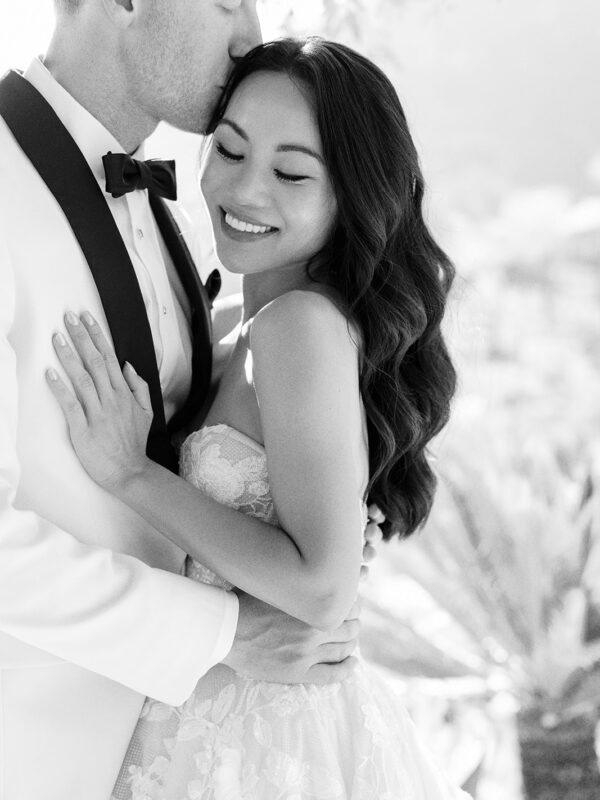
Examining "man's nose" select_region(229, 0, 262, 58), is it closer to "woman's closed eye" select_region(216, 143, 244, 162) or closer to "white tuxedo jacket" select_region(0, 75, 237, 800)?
"woman's closed eye" select_region(216, 143, 244, 162)

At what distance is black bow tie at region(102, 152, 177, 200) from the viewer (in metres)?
1.99

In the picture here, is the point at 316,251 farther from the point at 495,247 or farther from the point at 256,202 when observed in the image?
the point at 495,247

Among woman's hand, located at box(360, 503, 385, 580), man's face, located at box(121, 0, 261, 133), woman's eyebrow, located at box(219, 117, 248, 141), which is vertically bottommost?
woman's hand, located at box(360, 503, 385, 580)

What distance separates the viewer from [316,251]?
2236mm

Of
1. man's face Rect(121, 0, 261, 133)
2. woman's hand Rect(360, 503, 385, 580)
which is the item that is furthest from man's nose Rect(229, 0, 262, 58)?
woman's hand Rect(360, 503, 385, 580)

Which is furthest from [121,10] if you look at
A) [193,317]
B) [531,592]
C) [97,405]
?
[531,592]

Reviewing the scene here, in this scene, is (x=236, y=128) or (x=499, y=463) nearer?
(x=236, y=128)

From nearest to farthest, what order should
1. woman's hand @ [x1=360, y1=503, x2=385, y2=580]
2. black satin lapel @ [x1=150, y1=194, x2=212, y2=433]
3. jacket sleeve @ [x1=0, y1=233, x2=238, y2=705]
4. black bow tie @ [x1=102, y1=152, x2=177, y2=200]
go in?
jacket sleeve @ [x1=0, y1=233, x2=238, y2=705] < black bow tie @ [x1=102, y1=152, x2=177, y2=200] < black satin lapel @ [x1=150, y1=194, x2=212, y2=433] < woman's hand @ [x1=360, y1=503, x2=385, y2=580]

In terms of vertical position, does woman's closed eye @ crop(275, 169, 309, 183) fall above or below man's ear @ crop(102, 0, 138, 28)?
below

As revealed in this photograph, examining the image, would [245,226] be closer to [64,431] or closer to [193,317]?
[193,317]

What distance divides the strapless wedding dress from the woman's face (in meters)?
0.40

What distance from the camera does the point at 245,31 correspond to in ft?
7.09

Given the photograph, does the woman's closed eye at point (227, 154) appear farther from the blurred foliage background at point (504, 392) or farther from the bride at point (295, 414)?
the blurred foliage background at point (504, 392)

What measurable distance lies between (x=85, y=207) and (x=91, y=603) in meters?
0.74
